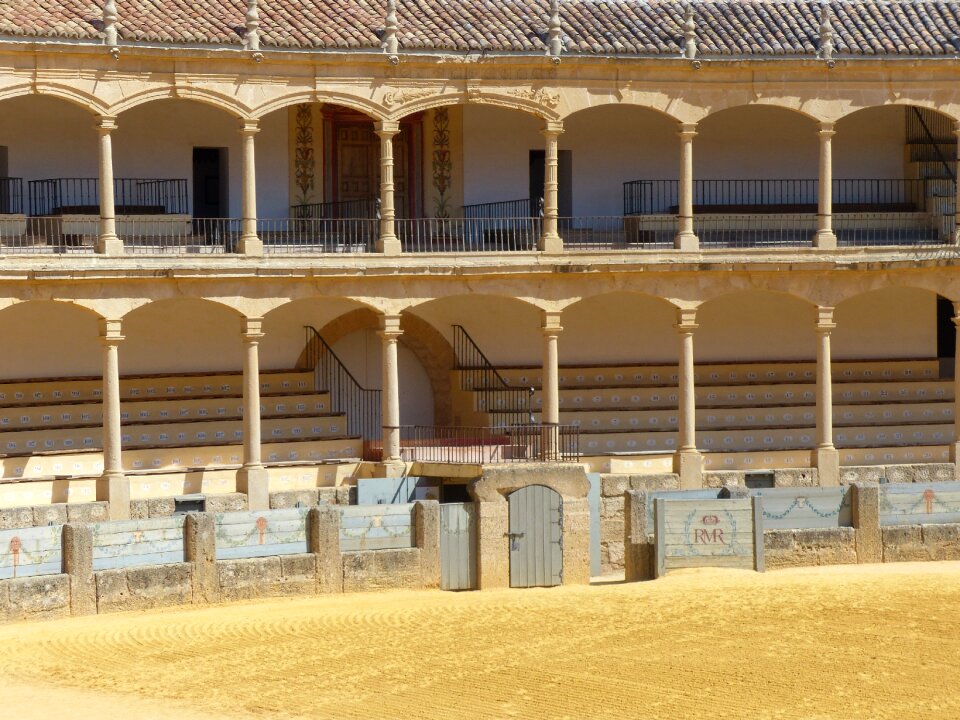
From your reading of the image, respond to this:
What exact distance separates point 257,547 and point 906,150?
56.2 ft

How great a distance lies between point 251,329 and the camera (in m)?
31.4

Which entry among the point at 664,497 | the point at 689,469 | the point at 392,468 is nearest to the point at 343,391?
the point at 392,468

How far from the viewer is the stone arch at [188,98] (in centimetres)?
3083

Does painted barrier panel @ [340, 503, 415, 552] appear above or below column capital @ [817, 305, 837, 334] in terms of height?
below

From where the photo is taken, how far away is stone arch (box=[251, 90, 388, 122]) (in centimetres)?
3177

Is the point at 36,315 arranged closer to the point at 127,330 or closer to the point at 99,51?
the point at 127,330

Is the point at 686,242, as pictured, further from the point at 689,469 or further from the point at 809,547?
the point at 809,547

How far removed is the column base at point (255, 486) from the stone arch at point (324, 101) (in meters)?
5.90

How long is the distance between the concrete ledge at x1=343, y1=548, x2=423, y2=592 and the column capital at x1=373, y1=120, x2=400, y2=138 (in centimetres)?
840

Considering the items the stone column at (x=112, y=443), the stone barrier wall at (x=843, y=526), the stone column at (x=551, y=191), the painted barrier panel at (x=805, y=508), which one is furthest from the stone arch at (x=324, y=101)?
the painted barrier panel at (x=805, y=508)

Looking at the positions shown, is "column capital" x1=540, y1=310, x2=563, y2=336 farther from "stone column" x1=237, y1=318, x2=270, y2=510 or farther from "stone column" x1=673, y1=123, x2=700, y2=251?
"stone column" x1=237, y1=318, x2=270, y2=510

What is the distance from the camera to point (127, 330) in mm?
33531

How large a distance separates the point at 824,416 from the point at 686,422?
8.23ft

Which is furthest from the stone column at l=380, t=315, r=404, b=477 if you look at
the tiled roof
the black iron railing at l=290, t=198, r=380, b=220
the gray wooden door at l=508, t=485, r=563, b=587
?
the tiled roof
